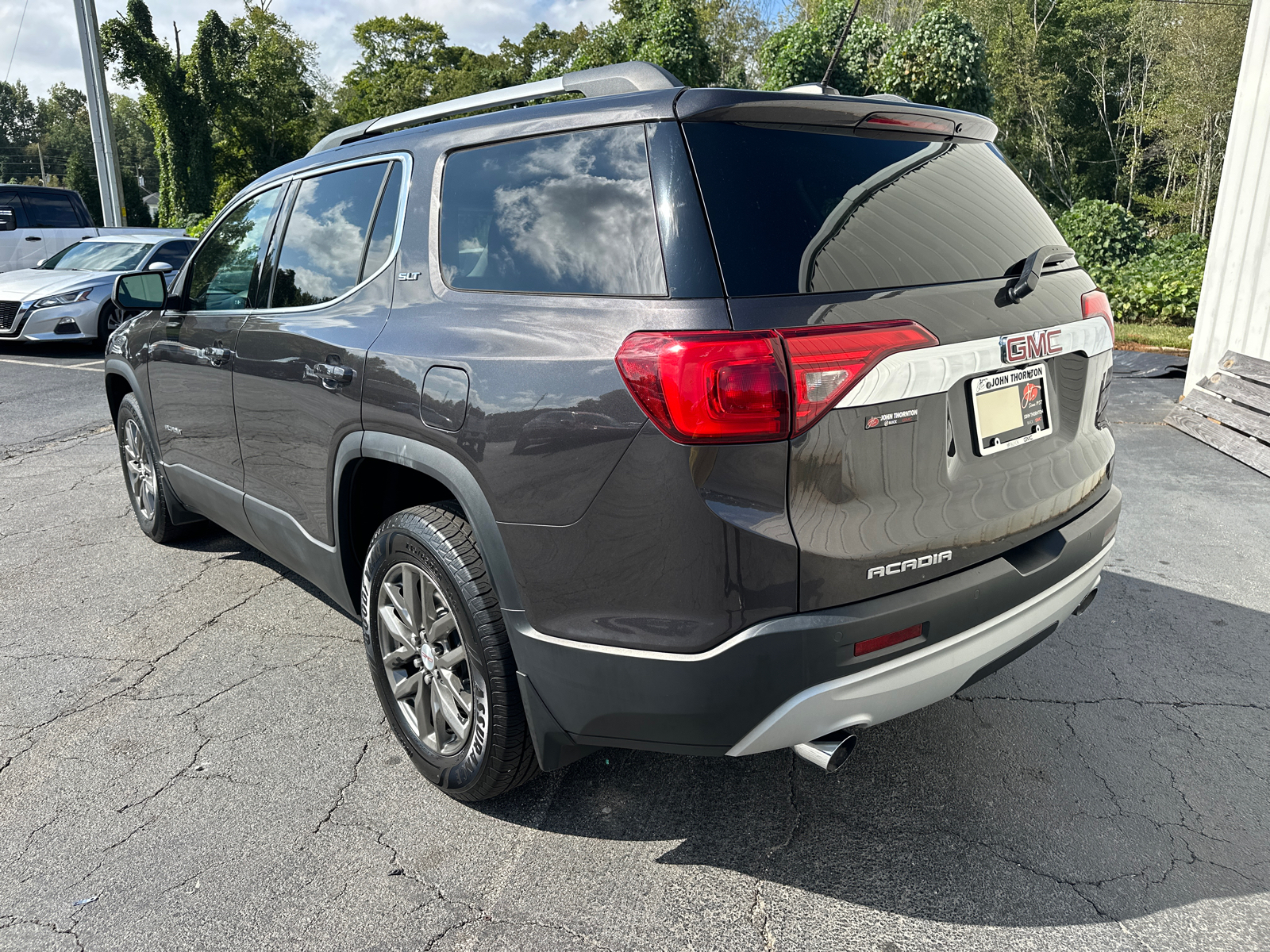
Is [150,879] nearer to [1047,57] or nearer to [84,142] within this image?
[1047,57]

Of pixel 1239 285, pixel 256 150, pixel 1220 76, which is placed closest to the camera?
pixel 1239 285

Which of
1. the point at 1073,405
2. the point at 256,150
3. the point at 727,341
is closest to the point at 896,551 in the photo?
the point at 727,341

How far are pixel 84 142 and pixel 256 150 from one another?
7615cm

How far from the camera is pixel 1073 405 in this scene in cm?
260

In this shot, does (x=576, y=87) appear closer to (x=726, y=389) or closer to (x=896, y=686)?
(x=726, y=389)

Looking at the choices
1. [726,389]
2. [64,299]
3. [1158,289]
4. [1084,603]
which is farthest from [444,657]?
[1158,289]

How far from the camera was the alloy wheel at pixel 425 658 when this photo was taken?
2641 mm

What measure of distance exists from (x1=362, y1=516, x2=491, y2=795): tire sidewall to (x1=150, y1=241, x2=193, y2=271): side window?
11.8 m

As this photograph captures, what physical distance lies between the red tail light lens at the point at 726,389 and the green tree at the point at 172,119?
122 ft

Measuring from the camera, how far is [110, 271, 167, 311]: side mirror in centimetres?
429

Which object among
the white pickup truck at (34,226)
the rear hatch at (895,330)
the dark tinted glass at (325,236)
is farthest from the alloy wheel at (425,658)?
Answer: the white pickup truck at (34,226)

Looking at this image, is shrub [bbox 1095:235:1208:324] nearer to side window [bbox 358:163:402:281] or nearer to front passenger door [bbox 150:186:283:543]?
front passenger door [bbox 150:186:283:543]

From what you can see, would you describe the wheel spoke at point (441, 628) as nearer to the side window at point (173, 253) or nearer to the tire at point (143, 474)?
the tire at point (143, 474)

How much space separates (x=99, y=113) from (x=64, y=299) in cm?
1077
